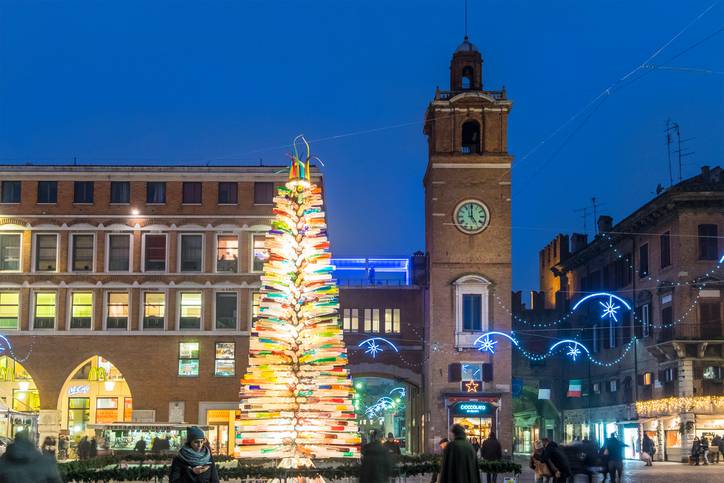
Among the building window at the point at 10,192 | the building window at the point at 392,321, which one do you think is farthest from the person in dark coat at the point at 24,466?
the building window at the point at 392,321

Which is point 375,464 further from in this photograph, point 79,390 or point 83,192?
point 83,192

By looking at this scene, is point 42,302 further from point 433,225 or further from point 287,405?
point 287,405

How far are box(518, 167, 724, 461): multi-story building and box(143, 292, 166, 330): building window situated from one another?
21.1 meters

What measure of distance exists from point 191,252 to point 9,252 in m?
9.43

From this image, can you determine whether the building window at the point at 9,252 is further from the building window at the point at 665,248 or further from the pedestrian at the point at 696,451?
the pedestrian at the point at 696,451

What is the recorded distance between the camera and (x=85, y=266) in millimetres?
60688

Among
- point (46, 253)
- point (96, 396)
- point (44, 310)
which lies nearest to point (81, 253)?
point (46, 253)

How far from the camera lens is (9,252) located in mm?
60719

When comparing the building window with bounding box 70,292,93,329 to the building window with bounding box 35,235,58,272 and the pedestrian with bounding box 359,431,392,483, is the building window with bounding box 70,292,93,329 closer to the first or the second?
the building window with bounding box 35,235,58,272

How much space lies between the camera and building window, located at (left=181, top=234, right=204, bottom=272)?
6075cm

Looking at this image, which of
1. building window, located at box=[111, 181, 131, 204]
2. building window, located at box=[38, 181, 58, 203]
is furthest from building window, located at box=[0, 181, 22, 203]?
building window, located at box=[111, 181, 131, 204]

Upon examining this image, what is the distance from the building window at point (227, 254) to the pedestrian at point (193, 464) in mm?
47492

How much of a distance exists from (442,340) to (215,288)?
1254 cm

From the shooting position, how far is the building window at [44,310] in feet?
197
